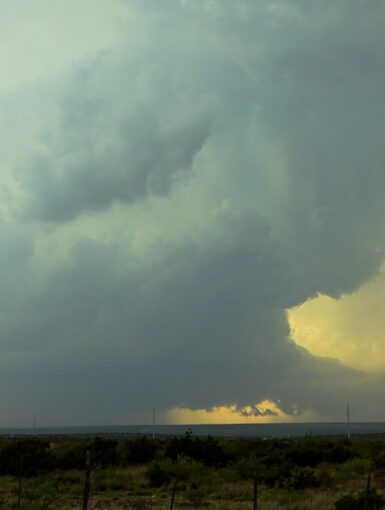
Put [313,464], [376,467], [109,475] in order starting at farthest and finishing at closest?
[313,464] → [376,467] → [109,475]

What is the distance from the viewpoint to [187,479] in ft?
106

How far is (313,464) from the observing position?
1601 inches

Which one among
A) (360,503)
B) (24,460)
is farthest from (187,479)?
(360,503)

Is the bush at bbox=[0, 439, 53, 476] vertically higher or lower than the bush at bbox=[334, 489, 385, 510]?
lower

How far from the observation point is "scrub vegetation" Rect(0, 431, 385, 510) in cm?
2422

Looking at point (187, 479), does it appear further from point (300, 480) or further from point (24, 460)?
point (24, 460)

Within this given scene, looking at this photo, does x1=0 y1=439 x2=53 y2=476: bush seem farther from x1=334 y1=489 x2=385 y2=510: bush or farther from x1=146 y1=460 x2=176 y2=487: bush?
x1=334 y1=489 x2=385 y2=510: bush

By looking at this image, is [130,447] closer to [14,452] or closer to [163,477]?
[14,452]

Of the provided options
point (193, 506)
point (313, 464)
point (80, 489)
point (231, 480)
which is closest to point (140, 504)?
point (193, 506)

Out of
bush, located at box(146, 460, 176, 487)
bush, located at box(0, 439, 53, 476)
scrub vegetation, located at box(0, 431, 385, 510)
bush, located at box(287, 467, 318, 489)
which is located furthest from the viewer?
bush, located at box(0, 439, 53, 476)

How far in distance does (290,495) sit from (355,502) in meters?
5.33

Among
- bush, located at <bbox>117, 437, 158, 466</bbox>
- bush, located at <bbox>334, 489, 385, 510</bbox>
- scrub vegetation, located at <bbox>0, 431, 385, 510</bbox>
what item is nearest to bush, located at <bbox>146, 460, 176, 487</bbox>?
scrub vegetation, located at <bbox>0, 431, 385, 510</bbox>

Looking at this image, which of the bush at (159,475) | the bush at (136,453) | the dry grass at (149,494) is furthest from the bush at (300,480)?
the bush at (136,453)

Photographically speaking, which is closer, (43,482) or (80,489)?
(80,489)
